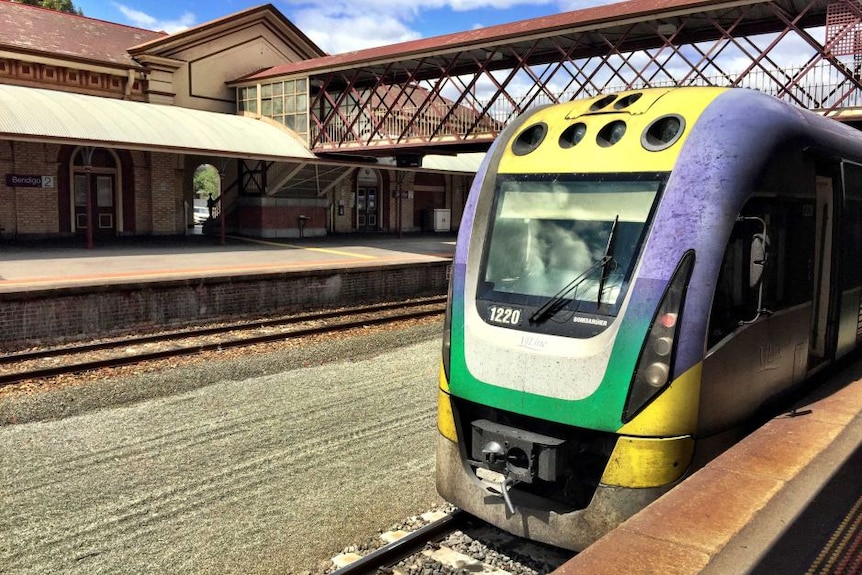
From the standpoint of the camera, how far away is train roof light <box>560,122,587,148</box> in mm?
4953

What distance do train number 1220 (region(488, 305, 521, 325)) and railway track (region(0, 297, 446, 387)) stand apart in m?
7.76

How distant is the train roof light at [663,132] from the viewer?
4504 mm

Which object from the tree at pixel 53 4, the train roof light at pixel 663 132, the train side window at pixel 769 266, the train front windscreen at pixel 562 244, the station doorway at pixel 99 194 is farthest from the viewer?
the tree at pixel 53 4

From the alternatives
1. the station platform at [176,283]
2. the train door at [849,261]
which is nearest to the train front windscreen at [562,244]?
the train door at [849,261]

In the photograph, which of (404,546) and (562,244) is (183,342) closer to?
(404,546)

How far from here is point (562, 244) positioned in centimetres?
470

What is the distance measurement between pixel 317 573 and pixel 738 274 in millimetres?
3339

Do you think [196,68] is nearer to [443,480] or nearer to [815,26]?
[815,26]

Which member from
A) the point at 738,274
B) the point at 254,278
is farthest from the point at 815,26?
the point at 738,274

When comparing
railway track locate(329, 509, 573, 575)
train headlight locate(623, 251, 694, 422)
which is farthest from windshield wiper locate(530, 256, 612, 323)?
railway track locate(329, 509, 573, 575)

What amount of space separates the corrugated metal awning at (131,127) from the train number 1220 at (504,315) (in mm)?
15858

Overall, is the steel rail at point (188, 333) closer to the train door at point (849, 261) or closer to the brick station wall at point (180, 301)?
the brick station wall at point (180, 301)

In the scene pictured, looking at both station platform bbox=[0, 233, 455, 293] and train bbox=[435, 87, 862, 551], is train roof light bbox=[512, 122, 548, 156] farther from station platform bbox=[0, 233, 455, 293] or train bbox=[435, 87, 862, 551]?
station platform bbox=[0, 233, 455, 293]

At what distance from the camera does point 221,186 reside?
2539 centimetres
